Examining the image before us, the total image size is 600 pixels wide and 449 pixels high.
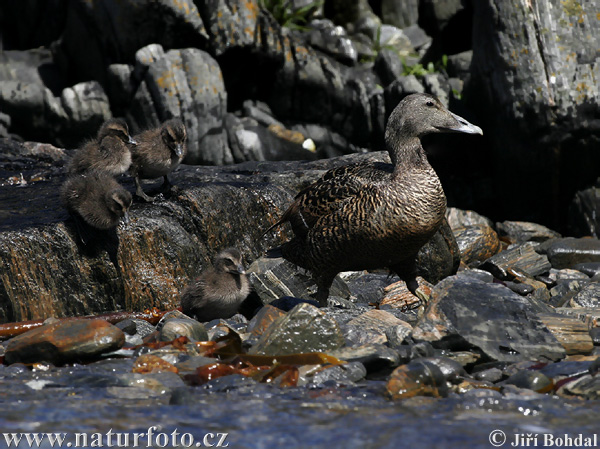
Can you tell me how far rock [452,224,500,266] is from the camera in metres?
10.1

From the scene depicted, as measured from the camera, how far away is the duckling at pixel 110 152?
766 centimetres

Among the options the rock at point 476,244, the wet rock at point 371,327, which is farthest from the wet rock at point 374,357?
the rock at point 476,244

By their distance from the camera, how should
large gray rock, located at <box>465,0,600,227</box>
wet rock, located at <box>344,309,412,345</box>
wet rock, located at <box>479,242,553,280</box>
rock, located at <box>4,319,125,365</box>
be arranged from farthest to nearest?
large gray rock, located at <box>465,0,600,227</box>, wet rock, located at <box>479,242,553,280</box>, wet rock, located at <box>344,309,412,345</box>, rock, located at <box>4,319,125,365</box>

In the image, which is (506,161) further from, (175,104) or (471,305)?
(471,305)

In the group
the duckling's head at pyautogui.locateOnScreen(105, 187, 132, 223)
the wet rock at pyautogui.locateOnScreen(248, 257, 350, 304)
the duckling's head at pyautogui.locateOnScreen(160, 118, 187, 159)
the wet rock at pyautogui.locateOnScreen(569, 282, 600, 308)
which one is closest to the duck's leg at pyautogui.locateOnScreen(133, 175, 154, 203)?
the duckling's head at pyautogui.locateOnScreen(160, 118, 187, 159)

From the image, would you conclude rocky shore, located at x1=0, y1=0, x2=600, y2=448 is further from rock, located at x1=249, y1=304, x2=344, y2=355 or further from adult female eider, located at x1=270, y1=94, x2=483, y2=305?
adult female eider, located at x1=270, y1=94, x2=483, y2=305

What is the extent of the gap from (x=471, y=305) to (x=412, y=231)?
3.11 feet

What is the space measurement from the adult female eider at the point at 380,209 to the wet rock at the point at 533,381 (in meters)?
1.76

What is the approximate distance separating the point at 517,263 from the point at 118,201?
4.80 meters

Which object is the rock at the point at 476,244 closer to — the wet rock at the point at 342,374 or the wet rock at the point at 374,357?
the wet rock at the point at 374,357

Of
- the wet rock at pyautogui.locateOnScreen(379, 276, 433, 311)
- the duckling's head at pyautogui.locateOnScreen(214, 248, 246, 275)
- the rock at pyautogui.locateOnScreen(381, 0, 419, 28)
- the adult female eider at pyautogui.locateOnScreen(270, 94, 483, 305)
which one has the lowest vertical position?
the wet rock at pyautogui.locateOnScreen(379, 276, 433, 311)

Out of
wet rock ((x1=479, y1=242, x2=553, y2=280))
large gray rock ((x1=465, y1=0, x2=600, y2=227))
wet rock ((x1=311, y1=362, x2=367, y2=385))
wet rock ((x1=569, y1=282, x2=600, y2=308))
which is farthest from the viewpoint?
large gray rock ((x1=465, y1=0, x2=600, y2=227))

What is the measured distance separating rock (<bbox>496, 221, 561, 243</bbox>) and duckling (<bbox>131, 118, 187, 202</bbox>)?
230 inches

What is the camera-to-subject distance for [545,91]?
11789 millimetres
